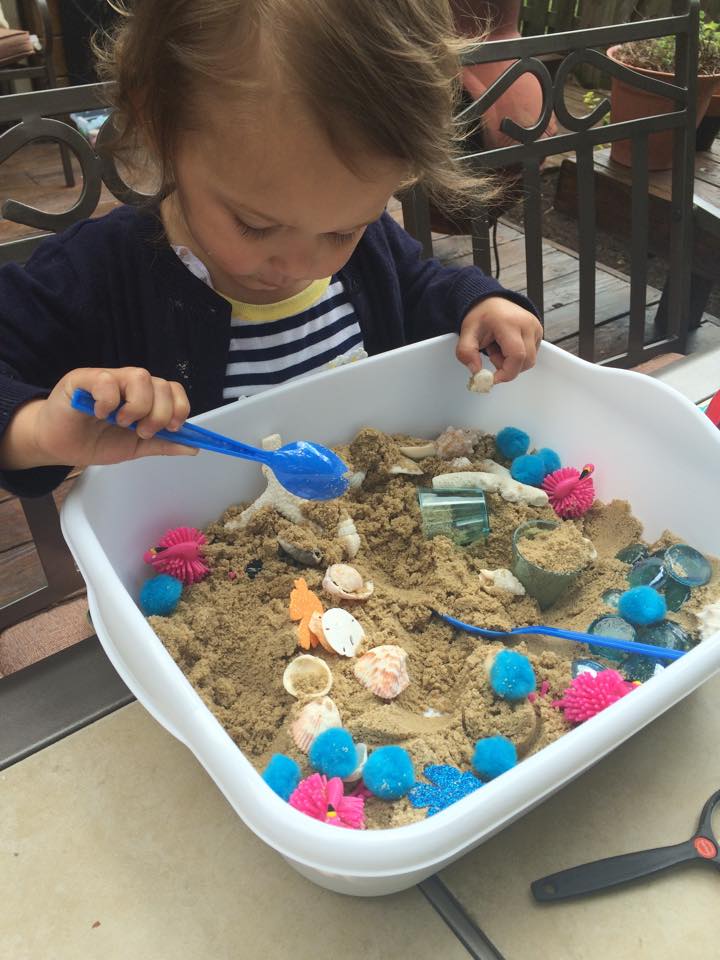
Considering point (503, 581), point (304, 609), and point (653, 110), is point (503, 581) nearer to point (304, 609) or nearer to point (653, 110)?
point (304, 609)

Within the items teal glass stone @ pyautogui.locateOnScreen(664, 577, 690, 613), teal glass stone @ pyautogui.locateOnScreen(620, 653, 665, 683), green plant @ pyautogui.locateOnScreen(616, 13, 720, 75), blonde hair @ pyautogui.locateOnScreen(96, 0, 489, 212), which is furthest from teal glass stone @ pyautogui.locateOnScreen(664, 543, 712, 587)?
green plant @ pyautogui.locateOnScreen(616, 13, 720, 75)

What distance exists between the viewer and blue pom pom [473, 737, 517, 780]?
55 cm

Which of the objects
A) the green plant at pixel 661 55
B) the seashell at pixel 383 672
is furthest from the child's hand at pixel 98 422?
the green plant at pixel 661 55

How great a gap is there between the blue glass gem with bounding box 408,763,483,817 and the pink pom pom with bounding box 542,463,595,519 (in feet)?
1.16

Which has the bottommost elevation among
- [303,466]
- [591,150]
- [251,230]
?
[303,466]

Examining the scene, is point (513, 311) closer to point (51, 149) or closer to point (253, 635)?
point (253, 635)

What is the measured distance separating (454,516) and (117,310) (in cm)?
41

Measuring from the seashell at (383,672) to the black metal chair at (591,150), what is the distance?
673mm

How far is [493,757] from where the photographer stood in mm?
555

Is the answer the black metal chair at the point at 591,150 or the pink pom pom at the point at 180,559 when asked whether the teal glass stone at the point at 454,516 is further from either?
the black metal chair at the point at 591,150

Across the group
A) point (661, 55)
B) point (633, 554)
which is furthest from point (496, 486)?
point (661, 55)

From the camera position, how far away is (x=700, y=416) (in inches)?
28.7

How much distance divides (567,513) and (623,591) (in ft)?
0.40

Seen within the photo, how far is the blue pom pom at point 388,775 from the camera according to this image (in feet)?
1.75
